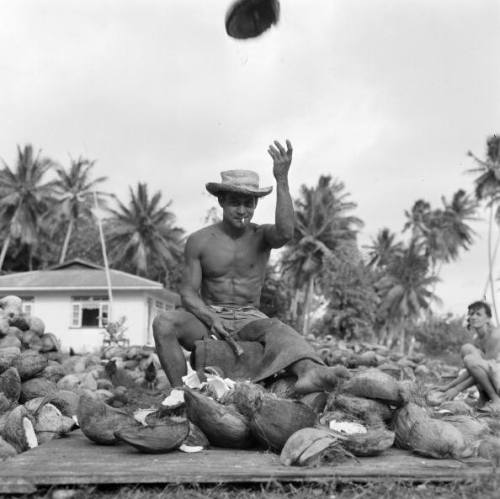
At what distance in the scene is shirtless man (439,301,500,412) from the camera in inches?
281

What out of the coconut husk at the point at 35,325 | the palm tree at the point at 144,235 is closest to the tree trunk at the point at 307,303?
the palm tree at the point at 144,235

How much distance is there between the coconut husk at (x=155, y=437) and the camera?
363 cm

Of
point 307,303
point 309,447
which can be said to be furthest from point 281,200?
point 307,303

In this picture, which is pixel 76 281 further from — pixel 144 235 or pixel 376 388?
pixel 376 388

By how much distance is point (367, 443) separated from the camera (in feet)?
11.7

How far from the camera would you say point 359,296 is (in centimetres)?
3347

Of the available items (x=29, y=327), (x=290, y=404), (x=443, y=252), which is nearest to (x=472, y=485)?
(x=290, y=404)

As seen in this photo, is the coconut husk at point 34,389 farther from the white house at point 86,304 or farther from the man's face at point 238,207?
the white house at point 86,304

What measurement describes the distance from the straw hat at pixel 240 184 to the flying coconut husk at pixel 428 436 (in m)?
1.99

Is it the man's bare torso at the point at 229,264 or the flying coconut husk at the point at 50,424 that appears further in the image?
the man's bare torso at the point at 229,264

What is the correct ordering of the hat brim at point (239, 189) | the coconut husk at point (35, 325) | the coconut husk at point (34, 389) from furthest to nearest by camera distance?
the coconut husk at point (35, 325) < the coconut husk at point (34, 389) < the hat brim at point (239, 189)

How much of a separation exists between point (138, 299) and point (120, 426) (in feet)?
90.9

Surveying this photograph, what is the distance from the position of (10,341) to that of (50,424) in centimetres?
404

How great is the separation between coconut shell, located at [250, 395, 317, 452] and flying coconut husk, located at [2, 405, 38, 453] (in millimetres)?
1542
